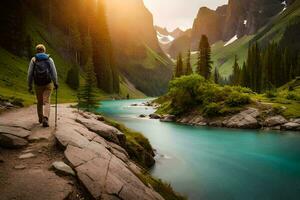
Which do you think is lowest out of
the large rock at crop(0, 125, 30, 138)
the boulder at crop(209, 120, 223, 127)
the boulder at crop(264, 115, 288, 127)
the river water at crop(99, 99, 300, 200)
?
the river water at crop(99, 99, 300, 200)

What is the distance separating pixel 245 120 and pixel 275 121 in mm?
4969

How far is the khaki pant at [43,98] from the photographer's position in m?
13.7

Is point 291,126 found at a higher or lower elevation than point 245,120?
lower

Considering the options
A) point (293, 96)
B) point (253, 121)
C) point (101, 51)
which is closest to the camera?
point (253, 121)

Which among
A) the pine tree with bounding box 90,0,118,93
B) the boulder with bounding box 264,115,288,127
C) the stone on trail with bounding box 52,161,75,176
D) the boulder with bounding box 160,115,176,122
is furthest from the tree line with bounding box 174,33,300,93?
the stone on trail with bounding box 52,161,75,176

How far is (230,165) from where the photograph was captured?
25.8 m

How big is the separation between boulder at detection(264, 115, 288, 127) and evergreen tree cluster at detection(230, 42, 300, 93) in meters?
53.9

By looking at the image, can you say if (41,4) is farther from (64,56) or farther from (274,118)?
(274,118)

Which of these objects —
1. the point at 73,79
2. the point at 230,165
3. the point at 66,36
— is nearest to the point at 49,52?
the point at 73,79

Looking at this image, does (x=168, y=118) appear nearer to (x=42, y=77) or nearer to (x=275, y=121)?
(x=275, y=121)

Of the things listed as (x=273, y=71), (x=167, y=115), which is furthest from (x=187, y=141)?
(x=273, y=71)

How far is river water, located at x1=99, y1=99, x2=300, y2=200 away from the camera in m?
19.0

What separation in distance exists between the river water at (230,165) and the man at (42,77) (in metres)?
9.95

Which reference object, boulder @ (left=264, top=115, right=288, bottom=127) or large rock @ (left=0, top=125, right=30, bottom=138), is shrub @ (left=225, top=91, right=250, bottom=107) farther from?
large rock @ (left=0, top=125, right=30, bottom=138)
